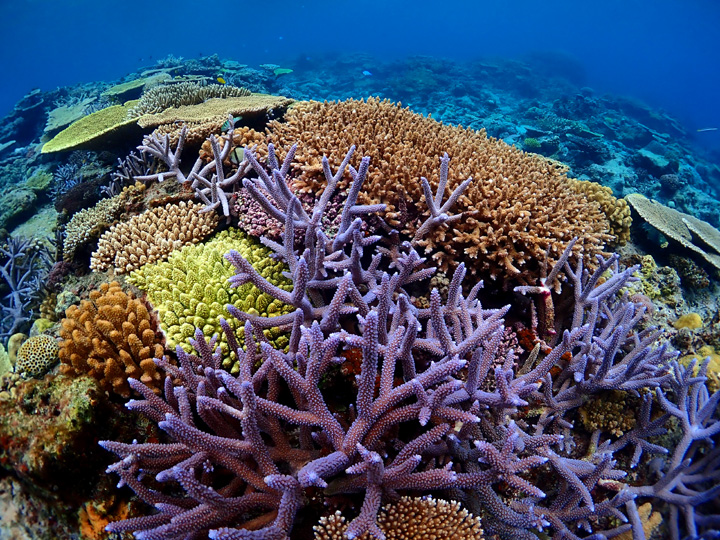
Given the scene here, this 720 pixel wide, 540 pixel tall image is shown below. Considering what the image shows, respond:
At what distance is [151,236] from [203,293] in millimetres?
1266

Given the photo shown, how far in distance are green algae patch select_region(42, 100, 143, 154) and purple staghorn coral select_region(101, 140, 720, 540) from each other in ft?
14.7

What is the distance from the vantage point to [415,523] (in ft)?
6.61

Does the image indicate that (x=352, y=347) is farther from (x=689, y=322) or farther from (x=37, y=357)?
(x=689, y=322)

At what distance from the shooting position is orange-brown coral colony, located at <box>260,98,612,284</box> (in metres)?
3.54

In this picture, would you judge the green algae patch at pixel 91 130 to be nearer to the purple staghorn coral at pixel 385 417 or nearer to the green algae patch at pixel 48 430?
the purple staghorn coral at pixel 385 417

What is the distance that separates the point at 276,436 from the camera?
7.35 feet

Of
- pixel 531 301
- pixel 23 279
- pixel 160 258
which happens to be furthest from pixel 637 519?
pixel 23 279

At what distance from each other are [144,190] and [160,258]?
1.75 meters

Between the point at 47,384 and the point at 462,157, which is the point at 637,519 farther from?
the point at 47,384

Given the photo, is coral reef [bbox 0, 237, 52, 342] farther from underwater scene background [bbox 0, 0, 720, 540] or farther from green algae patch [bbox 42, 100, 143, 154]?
green algae patch [bbox 42, 100, 143, 154]

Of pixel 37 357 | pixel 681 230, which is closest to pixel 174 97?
pixel 37 357

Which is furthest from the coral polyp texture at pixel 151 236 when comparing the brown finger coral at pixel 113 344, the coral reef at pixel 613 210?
the coral reef at pixel 613 210

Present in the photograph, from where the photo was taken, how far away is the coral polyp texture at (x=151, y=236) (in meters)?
3.66

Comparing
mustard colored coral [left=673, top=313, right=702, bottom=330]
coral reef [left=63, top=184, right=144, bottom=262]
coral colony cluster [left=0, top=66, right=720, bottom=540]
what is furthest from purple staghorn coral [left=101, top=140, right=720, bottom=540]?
coral reef [left=63, top=184, right=144, bottom=262]
